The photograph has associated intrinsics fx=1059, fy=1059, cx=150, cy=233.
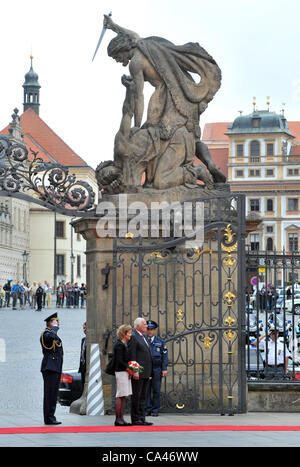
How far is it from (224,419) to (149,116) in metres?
4.30

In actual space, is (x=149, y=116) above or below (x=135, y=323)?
above

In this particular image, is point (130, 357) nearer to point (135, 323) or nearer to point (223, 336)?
point (135, 323)

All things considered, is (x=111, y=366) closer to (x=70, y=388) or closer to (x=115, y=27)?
(x=70, y=388)

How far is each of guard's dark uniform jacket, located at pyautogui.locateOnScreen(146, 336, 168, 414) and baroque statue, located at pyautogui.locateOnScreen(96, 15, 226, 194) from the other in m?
2.14

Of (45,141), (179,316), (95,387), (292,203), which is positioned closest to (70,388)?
(95,387)

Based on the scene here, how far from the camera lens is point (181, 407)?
13.9 metres

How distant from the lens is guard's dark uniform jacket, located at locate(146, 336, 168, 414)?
13656 millimetres

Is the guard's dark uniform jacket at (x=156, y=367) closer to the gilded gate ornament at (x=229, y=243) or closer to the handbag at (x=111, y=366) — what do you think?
the handbag at (x=111, y=366)

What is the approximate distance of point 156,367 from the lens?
45.0 feet

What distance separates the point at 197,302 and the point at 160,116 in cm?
263

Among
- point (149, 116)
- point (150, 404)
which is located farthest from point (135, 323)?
point (149, 116)

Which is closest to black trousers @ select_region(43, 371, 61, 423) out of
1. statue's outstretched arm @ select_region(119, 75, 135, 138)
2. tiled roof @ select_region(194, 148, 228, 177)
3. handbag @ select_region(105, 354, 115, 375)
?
handbag @ select_region(105, 354, 115, 375)

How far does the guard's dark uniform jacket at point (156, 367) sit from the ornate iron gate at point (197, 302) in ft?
0.73

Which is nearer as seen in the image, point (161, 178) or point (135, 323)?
point (135, 323)
